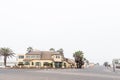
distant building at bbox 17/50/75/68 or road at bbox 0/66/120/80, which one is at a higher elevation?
distant building at bbox 17/50/75/68

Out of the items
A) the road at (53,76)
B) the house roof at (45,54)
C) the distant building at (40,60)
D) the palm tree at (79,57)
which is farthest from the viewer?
the palm tree at (79,57)

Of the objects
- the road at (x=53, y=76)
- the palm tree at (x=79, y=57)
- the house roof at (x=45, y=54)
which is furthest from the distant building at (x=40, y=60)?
the road at (x=53, y=76)

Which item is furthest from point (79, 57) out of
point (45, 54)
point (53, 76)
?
point (53, 76)

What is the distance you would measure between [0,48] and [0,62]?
88.6ft

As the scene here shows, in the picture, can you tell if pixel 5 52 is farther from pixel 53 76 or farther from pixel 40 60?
pixel 53 76

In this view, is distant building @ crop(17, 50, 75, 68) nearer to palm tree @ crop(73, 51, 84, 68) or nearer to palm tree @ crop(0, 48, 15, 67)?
palm tree @ crop(0, 48, 15, 67)

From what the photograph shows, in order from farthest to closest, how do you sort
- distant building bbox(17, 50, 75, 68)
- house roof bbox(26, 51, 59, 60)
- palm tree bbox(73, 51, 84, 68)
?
palm tree bbox(73, 51, 84, 68)
house roof bbox(26, 51, 59, 60)
distant building bbox(17, 50, 75, 68)

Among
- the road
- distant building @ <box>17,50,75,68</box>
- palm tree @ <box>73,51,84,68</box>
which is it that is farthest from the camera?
palm tree @ <box>73,51,84,68</box>

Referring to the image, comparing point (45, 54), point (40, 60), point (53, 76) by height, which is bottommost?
point (53, 76)

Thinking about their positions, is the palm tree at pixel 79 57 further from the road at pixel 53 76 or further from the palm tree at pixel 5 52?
the road at pixel 53 76

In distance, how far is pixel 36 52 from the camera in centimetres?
12825

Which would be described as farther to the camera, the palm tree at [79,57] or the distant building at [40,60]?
the palm tree at [79,57]

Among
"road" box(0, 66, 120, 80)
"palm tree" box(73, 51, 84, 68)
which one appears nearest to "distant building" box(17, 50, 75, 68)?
"palm tree" box(73, 51, 84, 68)

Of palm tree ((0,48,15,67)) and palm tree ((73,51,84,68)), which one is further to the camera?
palm tree ((73,51,84,68))
